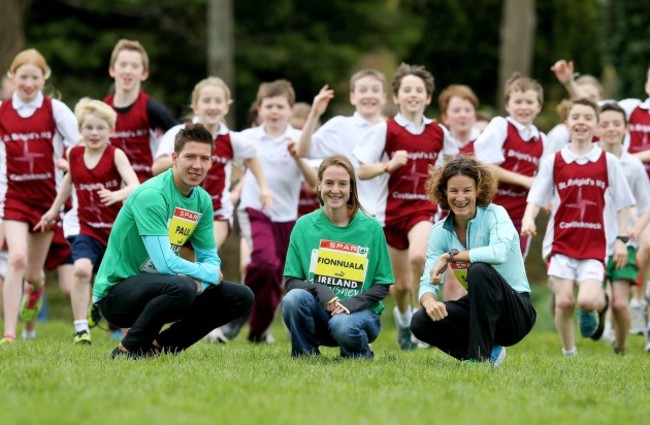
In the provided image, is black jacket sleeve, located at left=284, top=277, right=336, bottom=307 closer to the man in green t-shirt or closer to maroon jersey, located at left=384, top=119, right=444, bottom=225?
the man in green t-shirt

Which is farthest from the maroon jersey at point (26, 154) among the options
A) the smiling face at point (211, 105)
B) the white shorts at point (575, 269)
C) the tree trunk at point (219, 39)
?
the tree trunk at point (219, 39)

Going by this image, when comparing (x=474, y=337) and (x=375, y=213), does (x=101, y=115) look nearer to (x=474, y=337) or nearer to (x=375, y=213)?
(x=375, y=213)

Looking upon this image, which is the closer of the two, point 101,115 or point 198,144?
point 198,144

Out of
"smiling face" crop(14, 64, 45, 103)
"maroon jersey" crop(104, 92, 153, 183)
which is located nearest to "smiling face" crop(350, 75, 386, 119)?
"maroon jersey" crop(104, 92, 153, 183)

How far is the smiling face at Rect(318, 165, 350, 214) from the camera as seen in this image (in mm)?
8820

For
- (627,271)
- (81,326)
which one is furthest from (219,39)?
(627,271)

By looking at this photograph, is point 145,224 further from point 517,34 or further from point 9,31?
point 517,34

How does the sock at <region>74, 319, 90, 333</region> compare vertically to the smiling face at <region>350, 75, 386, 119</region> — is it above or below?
below

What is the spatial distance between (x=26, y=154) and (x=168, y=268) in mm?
3368

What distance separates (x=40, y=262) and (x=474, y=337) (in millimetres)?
4872

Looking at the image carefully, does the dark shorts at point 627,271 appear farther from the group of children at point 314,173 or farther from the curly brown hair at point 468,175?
the curly brown hair at point 468,175

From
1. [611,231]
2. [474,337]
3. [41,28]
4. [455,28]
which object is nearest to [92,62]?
[41,28]

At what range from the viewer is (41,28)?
23141 millimetres

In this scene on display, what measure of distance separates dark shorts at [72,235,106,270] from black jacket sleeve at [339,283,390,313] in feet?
10.3
